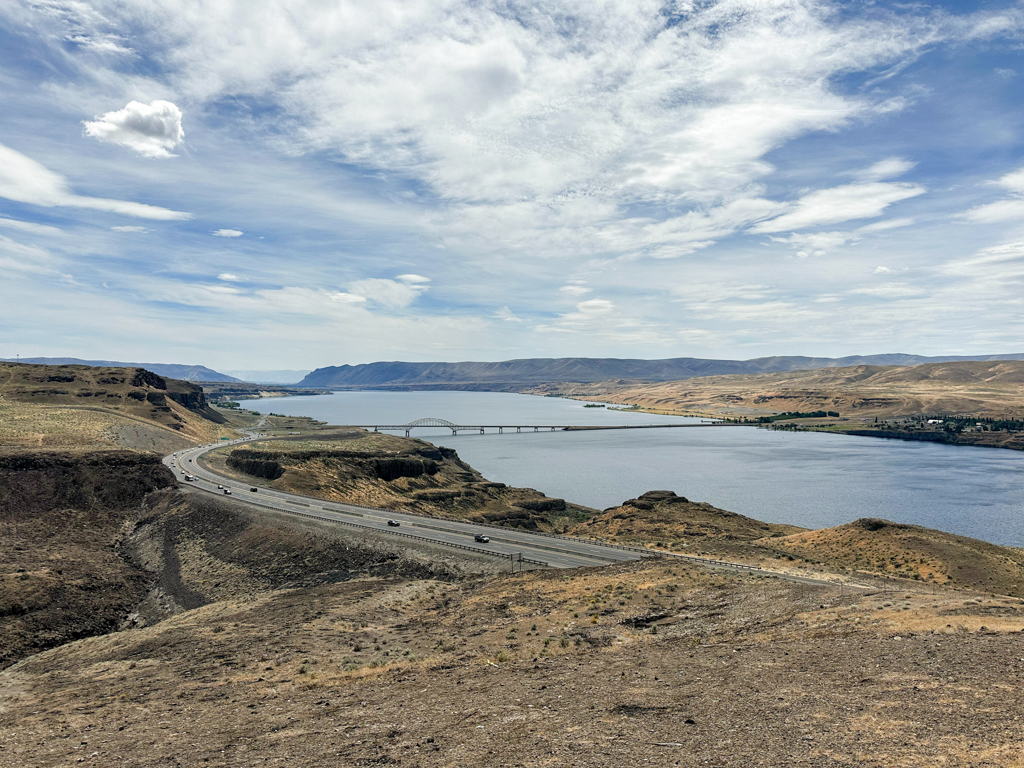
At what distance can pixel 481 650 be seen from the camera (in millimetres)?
25312

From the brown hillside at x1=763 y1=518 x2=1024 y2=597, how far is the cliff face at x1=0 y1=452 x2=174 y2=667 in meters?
57.6

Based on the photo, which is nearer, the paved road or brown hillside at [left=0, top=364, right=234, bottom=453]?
the paved road

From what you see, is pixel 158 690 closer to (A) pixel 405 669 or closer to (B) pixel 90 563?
(A) pixel 405 669

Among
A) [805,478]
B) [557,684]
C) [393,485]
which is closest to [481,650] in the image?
[557,684]

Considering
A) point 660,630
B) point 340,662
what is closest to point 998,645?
point 660,630

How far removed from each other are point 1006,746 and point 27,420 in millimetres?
121102

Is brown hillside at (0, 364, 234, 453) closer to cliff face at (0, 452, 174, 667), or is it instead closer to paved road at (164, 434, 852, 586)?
cliff face at (0, 452, 174, 667)

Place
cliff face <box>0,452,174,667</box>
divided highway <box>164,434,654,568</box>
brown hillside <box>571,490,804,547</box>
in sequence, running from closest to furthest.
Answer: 1. cliff face <box>0,452,174,667</box>
2. divided highway <box>164,434,654,568</box>
3. brown hillside <box>571,490,804,547</box>

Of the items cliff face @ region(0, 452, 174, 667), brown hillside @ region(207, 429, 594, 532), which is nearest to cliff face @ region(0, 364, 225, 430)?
brown hillside @ region(207, 429, 594, 532)

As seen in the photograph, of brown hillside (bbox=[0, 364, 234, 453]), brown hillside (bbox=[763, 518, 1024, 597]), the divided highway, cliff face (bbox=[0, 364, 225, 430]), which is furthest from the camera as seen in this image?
cliff face (bbox=[0, 364, 225, 430])

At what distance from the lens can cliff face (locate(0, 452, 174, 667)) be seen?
120ft

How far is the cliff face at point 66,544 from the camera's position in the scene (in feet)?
120

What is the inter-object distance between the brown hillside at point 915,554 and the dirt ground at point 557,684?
2117 cm

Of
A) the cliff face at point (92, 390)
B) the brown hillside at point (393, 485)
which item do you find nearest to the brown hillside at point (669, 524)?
the brown hillside at point (393, 485)
